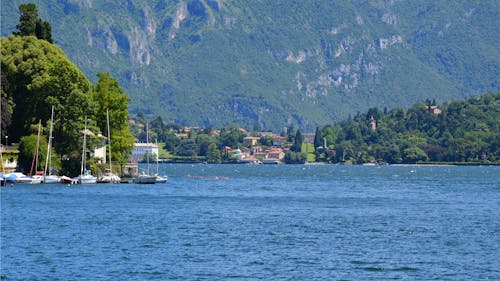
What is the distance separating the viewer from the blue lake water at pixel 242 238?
5478cm

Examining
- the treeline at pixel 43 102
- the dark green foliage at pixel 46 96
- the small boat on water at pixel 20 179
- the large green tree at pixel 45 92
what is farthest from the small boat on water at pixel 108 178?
the small boat on water at pixel 20 179

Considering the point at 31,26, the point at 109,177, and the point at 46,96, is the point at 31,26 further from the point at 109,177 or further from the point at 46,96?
the point at 109,177

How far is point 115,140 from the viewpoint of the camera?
453 ft

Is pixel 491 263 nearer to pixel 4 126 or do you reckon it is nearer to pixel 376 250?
pixel 376 250

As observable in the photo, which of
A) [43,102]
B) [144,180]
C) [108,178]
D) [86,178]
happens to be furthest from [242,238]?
[144,180]

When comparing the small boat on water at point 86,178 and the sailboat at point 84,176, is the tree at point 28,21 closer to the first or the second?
the sailboat at point 84,176

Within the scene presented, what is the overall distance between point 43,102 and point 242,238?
205 ft

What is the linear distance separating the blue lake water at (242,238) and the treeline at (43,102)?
621 inches

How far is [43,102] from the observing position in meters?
126

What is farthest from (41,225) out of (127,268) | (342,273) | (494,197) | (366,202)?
(494,197)

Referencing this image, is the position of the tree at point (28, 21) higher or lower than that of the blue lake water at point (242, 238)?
higher

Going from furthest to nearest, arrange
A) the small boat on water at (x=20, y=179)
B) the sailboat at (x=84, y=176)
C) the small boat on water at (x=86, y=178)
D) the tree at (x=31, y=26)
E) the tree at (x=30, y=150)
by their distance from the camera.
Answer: the tree at (x=31, y=26) → the small boat on water at (x=86, y=178) → the sailboat at (x=84, y=176) → the tree at (x=30, y=150) → the small boat on water at (x=20, y=179)

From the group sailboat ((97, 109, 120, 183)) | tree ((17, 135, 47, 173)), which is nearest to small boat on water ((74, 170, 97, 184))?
sailboat ((97, 109, 120, 183))

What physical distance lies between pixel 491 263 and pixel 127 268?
17.3m
